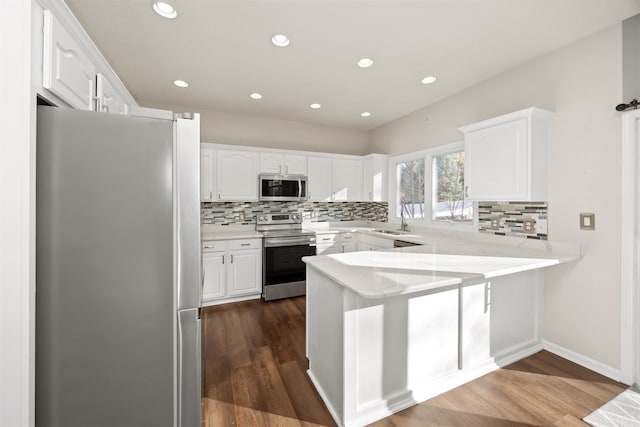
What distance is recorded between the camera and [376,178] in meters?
4.33

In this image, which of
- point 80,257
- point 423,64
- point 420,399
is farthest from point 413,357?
point 423,64

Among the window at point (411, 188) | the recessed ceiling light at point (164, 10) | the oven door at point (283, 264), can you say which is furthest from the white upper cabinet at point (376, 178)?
the recessed ceiling light at point (164, 10)

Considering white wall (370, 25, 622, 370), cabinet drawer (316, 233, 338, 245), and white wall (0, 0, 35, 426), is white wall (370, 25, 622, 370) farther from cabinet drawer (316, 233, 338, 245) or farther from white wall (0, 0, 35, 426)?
white wall (0, 0, 35, 426)

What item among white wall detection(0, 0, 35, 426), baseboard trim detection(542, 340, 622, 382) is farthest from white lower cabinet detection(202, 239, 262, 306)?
baseboard trim detection(542, 340, 622, 382)

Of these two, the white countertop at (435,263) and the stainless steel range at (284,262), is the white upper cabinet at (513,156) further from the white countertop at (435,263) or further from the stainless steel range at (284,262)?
the stainless steel range at (284,262)

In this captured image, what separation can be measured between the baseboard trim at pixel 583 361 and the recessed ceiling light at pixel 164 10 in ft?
13.0

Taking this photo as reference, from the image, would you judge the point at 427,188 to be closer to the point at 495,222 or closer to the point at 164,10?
the point at 495,222

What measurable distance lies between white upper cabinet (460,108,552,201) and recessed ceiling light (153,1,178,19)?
268 cm

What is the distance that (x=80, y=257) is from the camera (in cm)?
99

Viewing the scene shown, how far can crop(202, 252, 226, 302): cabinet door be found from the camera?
10.7ft

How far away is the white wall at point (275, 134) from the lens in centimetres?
384

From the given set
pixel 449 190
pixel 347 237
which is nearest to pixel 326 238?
pixel 347 237

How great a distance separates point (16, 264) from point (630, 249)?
3388 millimetres

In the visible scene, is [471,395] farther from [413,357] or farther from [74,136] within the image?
[74,136]
